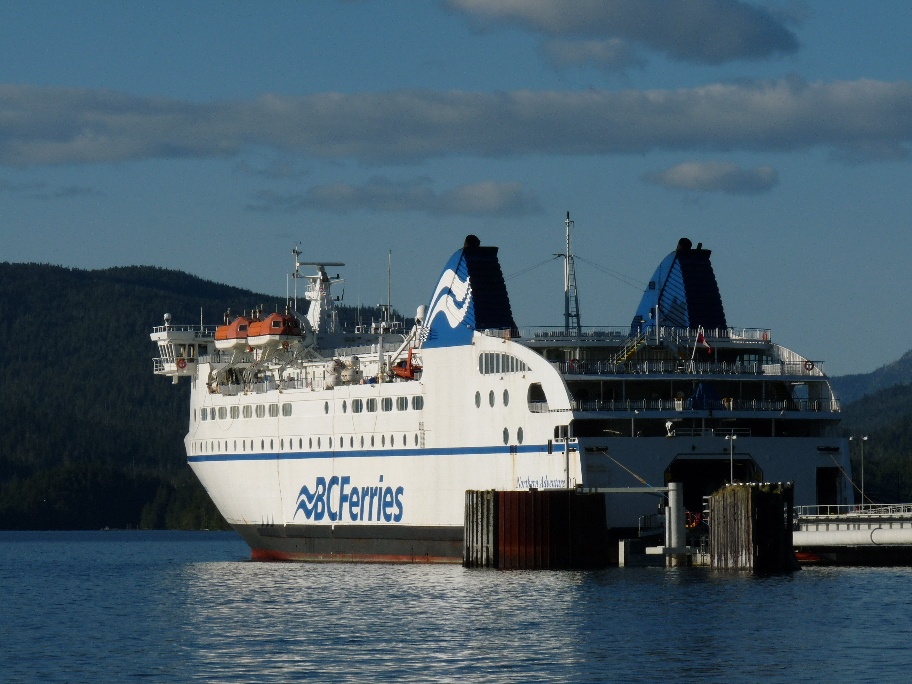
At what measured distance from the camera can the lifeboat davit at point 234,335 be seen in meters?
79.5

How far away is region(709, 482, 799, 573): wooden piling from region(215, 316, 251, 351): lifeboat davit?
2976 cm

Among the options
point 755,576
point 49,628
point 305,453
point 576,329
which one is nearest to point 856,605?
point 755,576

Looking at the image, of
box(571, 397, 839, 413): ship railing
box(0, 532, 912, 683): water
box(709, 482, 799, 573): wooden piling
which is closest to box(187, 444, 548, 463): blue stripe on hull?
box(571, 397, 839, 413): ship railing

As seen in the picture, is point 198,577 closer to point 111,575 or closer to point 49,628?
point 111,575

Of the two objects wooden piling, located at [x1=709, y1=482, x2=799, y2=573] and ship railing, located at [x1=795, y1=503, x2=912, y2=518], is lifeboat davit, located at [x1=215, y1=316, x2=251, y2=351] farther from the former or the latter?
wooden piling, located at [x1=709, y1=482, x2=799, y2=573]

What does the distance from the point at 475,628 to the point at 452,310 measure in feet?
72.3

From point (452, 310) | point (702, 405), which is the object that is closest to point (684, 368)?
point (702, 405)

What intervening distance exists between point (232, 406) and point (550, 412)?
23958 millimetres

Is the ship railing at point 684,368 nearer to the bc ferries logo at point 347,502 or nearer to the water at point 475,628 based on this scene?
the water at point 475,628

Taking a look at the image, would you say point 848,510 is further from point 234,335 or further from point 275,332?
point 234,335

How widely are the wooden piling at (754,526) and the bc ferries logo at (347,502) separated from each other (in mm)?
14863

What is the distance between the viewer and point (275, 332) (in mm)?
77750

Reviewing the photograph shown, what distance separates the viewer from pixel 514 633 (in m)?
44.3

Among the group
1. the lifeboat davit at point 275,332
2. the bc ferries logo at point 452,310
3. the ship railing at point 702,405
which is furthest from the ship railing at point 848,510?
the lifeboat davit at point 275,332
